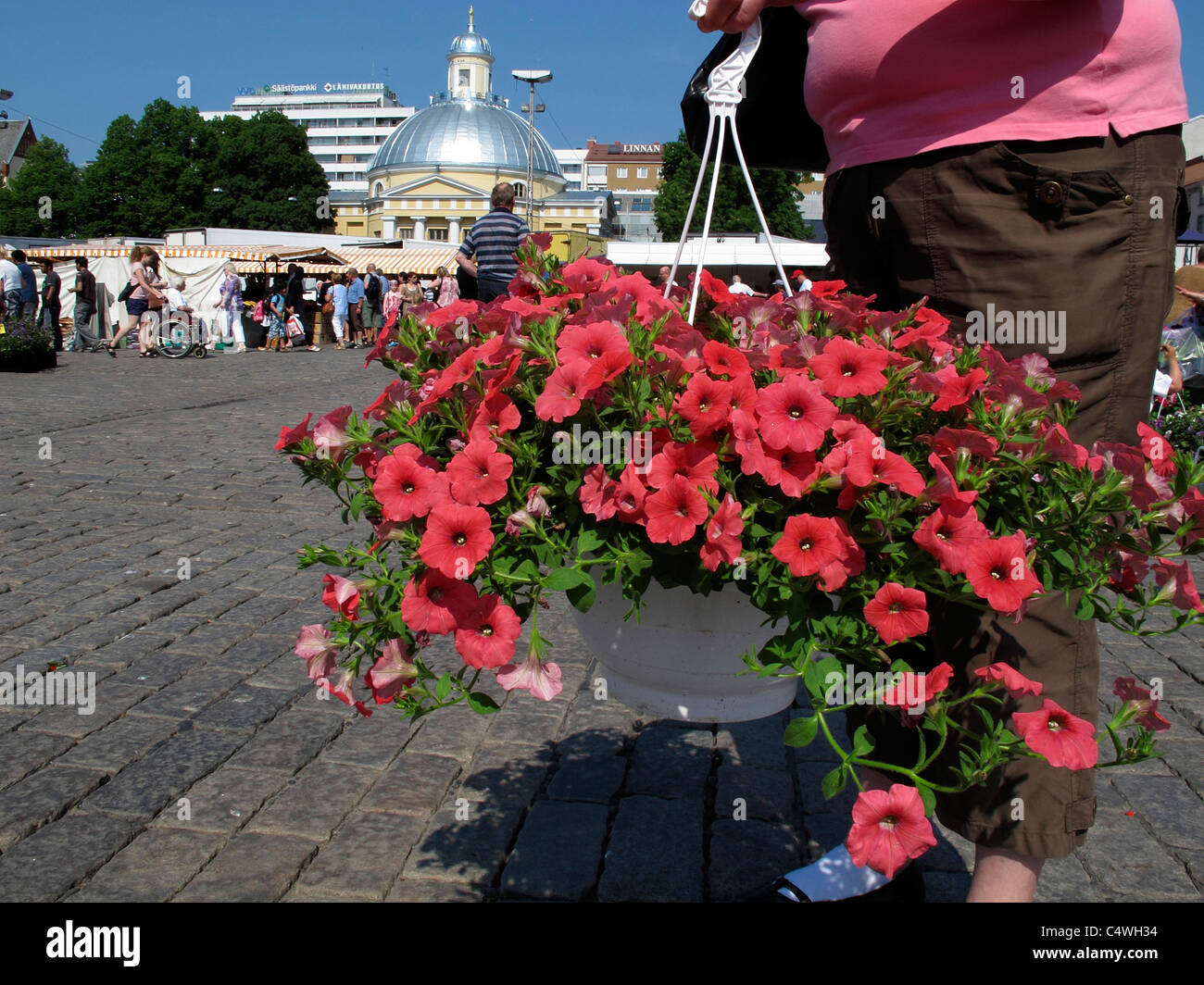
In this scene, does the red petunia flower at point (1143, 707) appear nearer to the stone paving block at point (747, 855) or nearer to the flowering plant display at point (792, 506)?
the flowering plant display at point (792, 506)

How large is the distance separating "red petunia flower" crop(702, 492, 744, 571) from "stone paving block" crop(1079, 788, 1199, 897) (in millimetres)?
1679

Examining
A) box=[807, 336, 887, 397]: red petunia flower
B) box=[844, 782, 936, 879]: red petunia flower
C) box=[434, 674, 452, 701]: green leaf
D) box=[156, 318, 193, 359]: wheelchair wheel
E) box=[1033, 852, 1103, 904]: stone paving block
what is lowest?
box=[1033, 852, 1103, 904]: stone paving block

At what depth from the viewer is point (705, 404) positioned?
1.37 metres

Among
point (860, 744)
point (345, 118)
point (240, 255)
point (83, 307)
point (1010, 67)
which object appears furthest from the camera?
point (345, 118)

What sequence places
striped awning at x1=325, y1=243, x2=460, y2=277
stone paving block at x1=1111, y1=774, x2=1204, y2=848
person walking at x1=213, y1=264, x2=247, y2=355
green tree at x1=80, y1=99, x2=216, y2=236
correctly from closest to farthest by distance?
stone paving block at x1=1111, y1=774, x2=1204, y2=848, person walking at x1=213, y1=264, x2=247, y2=355, striped awning at x1=325, y1=243, x2=460, y2=277, green tree at x1=80, y1=99, x2=216, y2=236

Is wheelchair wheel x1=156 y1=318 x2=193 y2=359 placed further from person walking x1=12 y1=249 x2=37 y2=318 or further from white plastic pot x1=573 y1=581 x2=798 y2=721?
white plastic pot x1=573 y1=581 x2=798 y2=721

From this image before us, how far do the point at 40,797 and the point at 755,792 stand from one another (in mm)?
1787

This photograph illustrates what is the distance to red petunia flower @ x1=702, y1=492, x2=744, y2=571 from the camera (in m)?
1.30

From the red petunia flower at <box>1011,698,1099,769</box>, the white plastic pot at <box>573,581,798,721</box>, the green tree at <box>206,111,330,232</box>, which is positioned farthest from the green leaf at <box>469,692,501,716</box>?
the green tree at <box>206,111,330,232</box>

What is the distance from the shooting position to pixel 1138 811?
2.82 meters

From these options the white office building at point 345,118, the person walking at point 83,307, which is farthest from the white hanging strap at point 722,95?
the white office building at point 345,118

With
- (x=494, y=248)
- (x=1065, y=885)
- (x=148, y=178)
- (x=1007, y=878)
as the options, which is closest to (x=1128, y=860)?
(x=1065, y=885)

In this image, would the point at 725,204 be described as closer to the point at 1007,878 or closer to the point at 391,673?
the point at 1007,878
